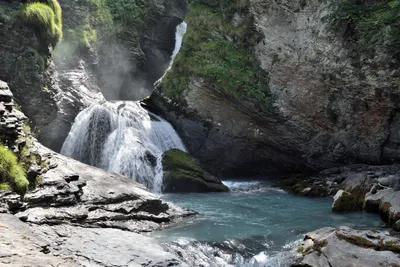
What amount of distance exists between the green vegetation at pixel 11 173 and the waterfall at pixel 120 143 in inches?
325

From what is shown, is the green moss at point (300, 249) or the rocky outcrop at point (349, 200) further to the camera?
the rocky outcrop at point (349, 200)

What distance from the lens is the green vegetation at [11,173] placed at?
795cm

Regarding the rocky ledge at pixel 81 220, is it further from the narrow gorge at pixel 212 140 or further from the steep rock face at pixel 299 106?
the steep rock face at pixel 299 106

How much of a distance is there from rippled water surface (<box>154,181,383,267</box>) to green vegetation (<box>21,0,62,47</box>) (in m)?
10.3

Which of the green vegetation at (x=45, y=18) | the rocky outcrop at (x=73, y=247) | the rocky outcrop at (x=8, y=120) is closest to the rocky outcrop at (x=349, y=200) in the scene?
the rocky outcrop at (x=73, y=247)

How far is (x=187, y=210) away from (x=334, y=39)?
11.2 metres

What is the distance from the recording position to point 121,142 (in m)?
17.7

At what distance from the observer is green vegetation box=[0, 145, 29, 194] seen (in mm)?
7945

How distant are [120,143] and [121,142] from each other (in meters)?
0.08

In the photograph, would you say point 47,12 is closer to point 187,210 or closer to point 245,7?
point 245,7

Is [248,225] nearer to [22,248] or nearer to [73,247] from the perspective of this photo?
[73,247]

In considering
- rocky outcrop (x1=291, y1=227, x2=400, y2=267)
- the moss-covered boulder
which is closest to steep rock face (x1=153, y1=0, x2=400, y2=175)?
the moss-covered boulder

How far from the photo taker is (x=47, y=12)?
658 inches

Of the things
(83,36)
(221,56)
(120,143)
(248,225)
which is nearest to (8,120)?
(248,225)
